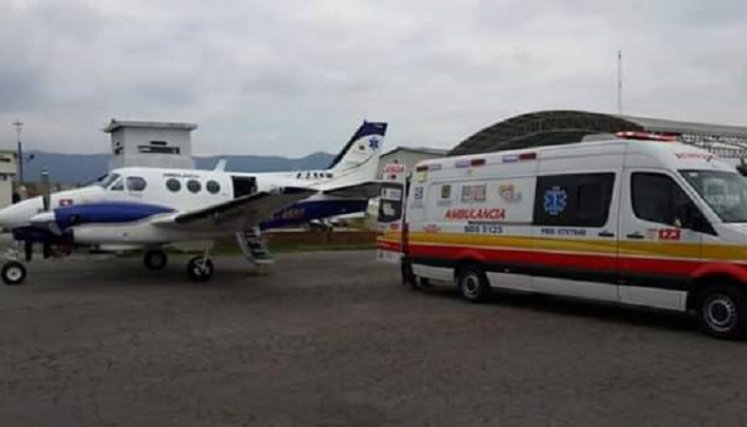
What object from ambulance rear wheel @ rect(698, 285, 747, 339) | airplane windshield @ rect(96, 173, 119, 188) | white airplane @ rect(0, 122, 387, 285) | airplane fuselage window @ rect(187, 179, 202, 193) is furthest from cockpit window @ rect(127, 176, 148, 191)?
ambulance rear wheel @ rect(698, 285, 747, 339)

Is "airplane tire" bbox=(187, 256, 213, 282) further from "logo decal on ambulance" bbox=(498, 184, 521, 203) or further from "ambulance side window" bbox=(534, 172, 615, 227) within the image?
"ambulance side window" bbox=(534, 172, 615, 227)

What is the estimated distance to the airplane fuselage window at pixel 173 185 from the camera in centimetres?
1931

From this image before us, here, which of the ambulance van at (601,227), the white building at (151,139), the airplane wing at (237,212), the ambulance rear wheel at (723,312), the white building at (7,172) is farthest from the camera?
the white building at (151,139)

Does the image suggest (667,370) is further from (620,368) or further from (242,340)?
(242,340)

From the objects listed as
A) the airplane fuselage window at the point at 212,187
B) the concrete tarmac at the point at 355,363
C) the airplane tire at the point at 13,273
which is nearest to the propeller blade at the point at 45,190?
the airplane tire at the point at 13,273

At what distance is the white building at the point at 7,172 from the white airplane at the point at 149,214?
1514 inches


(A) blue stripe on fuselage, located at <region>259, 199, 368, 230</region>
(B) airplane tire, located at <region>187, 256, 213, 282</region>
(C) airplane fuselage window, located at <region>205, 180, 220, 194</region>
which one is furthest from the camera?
(A) blue stripe on fuselage, located at <region>259, 199, 368, 230</region>

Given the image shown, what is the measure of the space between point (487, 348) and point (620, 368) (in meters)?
1.72

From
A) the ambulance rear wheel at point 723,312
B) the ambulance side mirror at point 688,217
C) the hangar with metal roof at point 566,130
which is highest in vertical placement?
the hangar with metal roof at point 566,130

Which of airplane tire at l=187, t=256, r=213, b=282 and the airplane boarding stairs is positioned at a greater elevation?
the airplane boarding stairs

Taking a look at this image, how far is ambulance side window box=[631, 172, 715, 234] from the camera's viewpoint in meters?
10.5

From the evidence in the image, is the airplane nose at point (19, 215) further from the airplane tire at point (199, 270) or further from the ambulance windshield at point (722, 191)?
the ambulance windshield at point (722, 191)

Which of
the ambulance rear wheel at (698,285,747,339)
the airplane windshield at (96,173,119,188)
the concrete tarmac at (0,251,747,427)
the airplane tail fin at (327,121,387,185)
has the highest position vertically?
the airplane tail fin at (327,121,387,185)

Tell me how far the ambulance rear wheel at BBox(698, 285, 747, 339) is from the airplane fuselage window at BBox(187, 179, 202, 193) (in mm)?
13087
